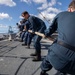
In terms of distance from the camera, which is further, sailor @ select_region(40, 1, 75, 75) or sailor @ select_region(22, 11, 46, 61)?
sailor @ select_region(22, 11, 46, 61)

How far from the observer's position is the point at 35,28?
24.8 feet

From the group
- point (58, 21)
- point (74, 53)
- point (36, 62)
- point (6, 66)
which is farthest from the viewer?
point (36, 62)

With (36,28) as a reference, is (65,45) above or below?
below

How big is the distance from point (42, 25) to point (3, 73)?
9.02 ft

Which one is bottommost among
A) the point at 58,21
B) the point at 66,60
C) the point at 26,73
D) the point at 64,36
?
the point at 26,73

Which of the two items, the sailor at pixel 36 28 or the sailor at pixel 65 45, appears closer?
the sailor at pixel 65 45

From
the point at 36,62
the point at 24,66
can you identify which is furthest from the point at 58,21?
the point at 36,62

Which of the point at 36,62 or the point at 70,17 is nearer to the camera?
the point at 70,17

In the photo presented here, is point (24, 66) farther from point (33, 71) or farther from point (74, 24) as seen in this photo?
point (74, 24)

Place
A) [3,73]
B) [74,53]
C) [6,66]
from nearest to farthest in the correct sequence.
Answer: [74,53]
[3,73]
[6,66]

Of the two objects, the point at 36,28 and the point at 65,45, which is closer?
the point at 65,45

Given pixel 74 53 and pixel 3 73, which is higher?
pixel 74 53

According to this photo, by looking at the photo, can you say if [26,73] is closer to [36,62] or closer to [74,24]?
[36,62]

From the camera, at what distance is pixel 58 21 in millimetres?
4156
